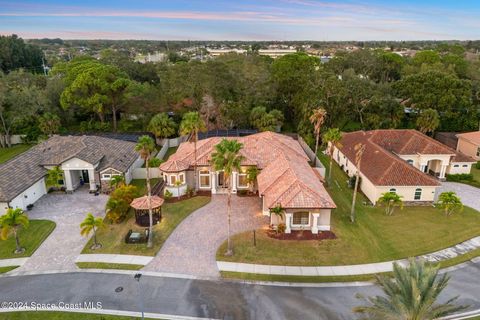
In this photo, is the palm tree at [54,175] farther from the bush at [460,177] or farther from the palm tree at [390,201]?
the bush at [460,177]

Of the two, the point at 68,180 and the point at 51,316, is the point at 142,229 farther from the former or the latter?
the point at 68,180

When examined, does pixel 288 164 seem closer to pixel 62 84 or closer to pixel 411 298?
pixel 411 298

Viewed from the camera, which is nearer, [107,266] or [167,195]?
[107,266]

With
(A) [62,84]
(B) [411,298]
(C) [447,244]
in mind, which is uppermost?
(A) [62,84]

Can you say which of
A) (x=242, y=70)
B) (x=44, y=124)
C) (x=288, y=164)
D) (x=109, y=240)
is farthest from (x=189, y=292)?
(x=242, y=70)

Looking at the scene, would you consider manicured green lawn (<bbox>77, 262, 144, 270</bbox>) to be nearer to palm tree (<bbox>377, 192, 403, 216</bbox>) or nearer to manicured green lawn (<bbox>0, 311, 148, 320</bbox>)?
manicured green lawn (<bbox>0, 311, 148, 320</bbox>)

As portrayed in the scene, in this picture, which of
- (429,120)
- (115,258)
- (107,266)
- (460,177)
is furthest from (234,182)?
(429,120)

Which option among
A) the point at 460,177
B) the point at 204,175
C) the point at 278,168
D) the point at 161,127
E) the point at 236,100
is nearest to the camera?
the point at 278,168
